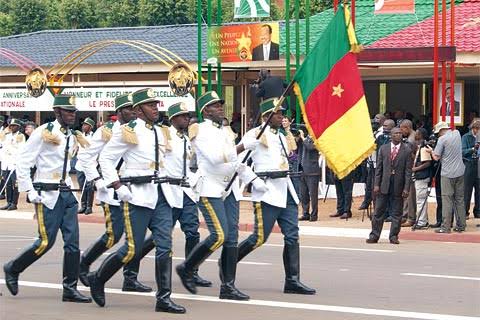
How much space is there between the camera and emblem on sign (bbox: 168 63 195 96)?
2673 cm

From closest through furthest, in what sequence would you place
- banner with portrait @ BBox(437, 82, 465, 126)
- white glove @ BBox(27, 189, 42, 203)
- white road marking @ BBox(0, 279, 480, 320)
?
1. white road marking @ BBox(0, 279, 480, 320)
2. white glove @ BBox(27, 189, 42, 203)
3. banner with portrait @ BBox(437, 82, 465, 126)

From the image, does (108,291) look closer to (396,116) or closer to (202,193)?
(202,193)

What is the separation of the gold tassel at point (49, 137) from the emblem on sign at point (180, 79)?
48.2 ft

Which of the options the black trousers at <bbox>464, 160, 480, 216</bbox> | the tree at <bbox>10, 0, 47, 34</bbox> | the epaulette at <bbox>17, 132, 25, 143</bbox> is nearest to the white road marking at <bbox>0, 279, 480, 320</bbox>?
the black trousers at <bbox>464, 160, 480, 216</bbox>

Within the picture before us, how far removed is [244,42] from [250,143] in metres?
14.7

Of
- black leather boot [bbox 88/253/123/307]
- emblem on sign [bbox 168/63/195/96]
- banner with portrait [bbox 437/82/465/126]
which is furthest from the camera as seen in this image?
emblem on sign [bbox 168/63/195/96]

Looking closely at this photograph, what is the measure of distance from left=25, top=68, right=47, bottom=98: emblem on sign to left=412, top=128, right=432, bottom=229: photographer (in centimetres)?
1183

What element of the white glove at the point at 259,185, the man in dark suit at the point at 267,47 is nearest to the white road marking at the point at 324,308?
the white glove at the point at 259,185

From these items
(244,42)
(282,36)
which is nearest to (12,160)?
(244,42)

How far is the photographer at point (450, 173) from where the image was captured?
2002 cm

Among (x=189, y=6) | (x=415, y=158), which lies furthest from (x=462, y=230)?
(x=189, y=6)

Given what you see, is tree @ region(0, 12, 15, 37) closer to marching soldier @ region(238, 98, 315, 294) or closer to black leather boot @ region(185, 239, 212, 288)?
black leather boot @ region(185, 239, 212, 288)

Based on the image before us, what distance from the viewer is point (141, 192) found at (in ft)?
37.5

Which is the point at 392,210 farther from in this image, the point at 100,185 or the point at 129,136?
the point at 129,136
